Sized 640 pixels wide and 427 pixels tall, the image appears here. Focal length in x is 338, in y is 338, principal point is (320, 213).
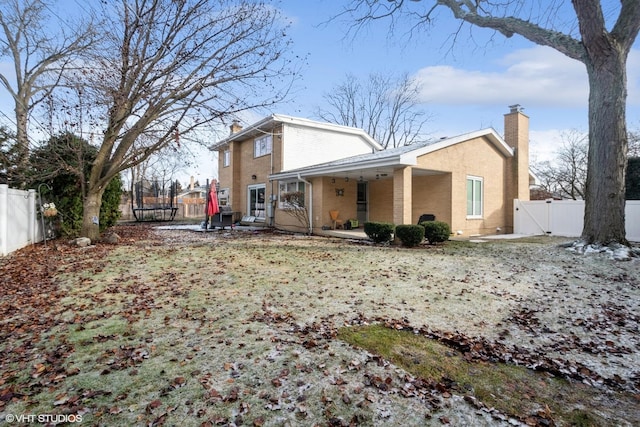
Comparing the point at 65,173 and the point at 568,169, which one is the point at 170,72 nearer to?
the point at 65,173

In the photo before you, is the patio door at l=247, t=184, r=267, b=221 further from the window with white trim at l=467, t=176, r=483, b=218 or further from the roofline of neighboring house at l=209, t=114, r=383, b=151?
the window with white trim at l=467, t=176, r=483, b=218

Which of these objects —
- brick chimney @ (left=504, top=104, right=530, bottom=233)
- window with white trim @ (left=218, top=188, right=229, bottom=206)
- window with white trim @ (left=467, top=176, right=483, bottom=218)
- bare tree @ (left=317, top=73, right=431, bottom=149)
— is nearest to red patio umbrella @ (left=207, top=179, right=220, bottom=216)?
window with white trim @ (left=218, top=188, right=229, bottom=206)

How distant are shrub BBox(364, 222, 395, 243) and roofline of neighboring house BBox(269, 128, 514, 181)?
80.4 inches

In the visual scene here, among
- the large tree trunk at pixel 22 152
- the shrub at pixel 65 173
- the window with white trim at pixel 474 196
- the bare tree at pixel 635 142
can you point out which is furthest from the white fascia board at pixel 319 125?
the bare tree at pixel 635 142

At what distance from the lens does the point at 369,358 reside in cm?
325

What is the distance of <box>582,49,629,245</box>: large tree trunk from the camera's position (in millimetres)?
9242

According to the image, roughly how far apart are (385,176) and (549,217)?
24.1ft

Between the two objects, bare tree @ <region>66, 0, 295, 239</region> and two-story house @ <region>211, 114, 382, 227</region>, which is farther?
two-story house @ <region>211, 114, 382, 227</region>

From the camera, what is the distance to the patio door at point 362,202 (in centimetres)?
1691

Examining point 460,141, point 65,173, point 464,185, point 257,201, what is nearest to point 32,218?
point 65,173

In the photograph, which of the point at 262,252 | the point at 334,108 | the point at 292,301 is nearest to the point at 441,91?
the point at 334,108

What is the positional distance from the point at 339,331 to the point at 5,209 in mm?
8962

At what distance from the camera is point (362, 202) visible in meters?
17.0

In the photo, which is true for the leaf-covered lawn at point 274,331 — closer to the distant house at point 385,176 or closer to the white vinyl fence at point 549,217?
the distant house at point 385,176
